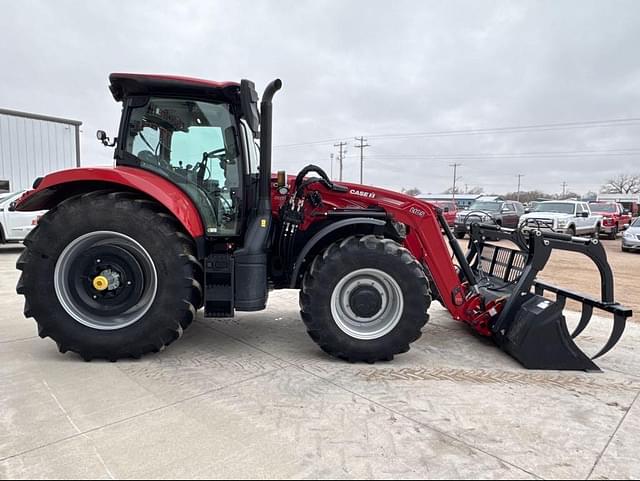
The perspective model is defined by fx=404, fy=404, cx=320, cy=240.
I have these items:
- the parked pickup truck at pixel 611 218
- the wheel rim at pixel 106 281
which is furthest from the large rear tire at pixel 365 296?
the parked pickup truck at pixel 611 218

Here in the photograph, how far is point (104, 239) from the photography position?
346 cm

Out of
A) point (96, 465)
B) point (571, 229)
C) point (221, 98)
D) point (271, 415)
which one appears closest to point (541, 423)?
point (271, 415)

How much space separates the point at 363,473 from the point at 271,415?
0.76 m

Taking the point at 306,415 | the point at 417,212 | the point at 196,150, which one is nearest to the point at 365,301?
the point at 417,212

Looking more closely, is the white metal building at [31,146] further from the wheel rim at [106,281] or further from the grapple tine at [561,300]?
the grapple tine at [561,300]

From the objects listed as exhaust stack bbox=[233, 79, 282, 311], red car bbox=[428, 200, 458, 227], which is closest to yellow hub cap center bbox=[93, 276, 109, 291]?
exhaust stack bbox=[233, 79, 282, 311]

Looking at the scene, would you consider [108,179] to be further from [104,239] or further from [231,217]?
[231,217]

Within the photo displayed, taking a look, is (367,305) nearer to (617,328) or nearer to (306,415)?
(306,415)

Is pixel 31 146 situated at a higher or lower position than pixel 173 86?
higher

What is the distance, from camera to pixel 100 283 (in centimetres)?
342

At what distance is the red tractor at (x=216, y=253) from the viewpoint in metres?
3.35

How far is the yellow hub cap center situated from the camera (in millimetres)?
3416

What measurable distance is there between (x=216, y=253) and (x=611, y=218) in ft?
69.9

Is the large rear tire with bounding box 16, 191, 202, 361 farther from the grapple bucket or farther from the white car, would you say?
the white car
